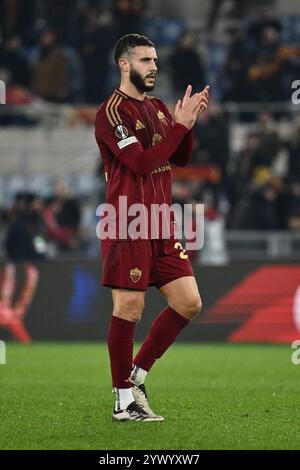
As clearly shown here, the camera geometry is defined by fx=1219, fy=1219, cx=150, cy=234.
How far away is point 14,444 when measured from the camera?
6438 mm

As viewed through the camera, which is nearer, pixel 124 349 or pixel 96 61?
pixel 124 349

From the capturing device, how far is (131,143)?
727 centimetres

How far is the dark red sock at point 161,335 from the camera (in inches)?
302

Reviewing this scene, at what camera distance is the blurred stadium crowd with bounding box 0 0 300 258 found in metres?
18.2

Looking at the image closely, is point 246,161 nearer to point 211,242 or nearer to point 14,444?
point 211,242

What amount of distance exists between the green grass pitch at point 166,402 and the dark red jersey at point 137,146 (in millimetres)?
1283

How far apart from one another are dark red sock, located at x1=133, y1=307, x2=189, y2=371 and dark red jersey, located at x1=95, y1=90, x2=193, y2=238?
56 cm

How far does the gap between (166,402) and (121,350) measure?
1350mm

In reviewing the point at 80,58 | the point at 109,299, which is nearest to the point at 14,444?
the point at 109,299

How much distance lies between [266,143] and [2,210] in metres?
4.33
